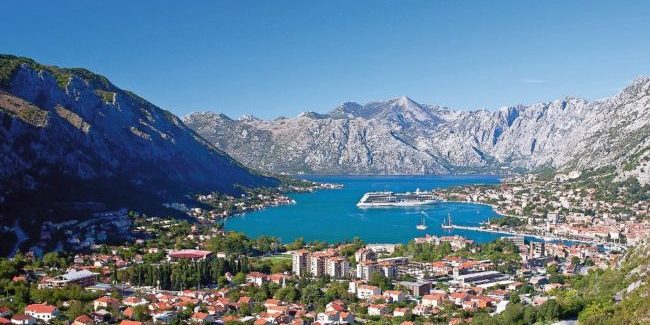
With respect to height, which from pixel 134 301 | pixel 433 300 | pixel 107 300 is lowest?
pixel 433 300

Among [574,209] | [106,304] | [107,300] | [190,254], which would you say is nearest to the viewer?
[106,304]

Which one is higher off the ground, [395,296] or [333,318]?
[395,296]

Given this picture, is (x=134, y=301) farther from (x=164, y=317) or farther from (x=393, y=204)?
(x=393, y=204)

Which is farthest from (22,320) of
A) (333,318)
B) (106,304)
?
(333,318)

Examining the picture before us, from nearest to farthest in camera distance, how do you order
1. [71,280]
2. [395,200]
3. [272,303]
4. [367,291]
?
[272,303]
[71,280]
[367,291]
[395,200]

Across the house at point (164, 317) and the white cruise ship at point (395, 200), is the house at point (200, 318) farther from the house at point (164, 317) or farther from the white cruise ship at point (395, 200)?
the white cruise ship at point (395, 200)

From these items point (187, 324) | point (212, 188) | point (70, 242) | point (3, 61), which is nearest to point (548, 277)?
point (187, 324)

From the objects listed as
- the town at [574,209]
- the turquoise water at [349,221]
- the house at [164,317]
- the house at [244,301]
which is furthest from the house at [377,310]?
the turquoise water at [349,221]
